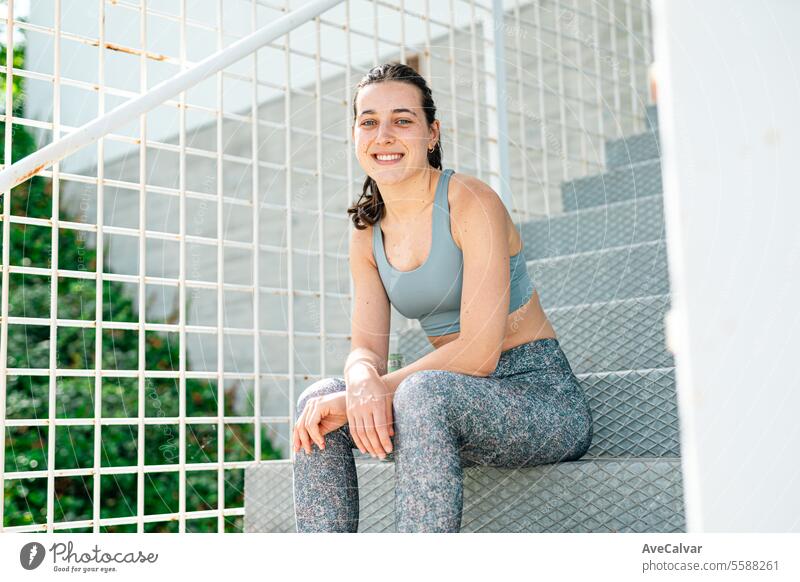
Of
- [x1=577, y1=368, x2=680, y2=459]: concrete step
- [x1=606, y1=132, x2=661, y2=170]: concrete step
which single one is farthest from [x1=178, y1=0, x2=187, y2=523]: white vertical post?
[x1=606, y1=132, x2=661, y2=170]: concrete step

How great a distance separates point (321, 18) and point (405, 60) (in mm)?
234

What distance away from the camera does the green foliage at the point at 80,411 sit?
285 cm

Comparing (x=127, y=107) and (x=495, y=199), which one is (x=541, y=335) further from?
(x=127, y=107)

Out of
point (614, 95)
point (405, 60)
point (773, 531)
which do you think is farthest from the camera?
point (614, 95)

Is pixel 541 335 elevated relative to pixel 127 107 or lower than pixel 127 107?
lower

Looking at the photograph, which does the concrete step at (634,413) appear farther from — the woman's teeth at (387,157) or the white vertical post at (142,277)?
the white vertical post at (142,277)

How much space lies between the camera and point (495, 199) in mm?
1223

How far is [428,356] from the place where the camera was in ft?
3.81

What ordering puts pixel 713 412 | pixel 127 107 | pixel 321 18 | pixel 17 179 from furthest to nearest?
pixel 321 18, pixel 127 107, pixel 17 179, pixel 713 412

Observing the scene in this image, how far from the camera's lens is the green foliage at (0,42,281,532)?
9.35ft

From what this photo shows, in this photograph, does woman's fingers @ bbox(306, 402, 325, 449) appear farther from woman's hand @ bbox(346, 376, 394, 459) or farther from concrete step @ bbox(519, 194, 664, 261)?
concrete step @ bbox(519, 194, 664, 261)

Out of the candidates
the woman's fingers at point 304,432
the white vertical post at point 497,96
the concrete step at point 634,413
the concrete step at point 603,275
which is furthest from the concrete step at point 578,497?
the white vertical post at point 497,96
